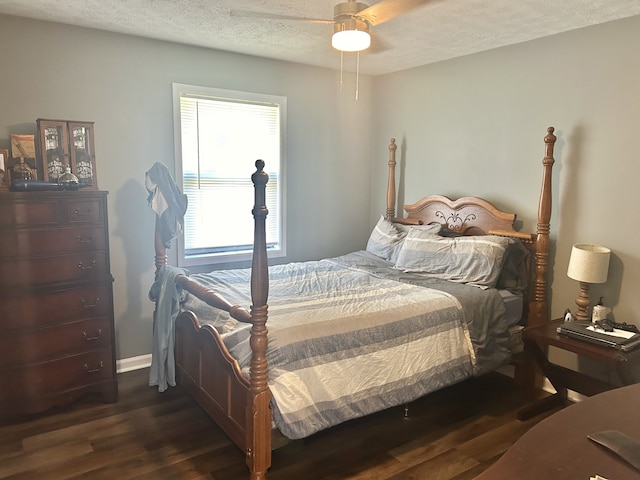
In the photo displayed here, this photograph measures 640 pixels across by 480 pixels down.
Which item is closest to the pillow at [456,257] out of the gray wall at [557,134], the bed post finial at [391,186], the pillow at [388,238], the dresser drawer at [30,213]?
the pillow at [388,238]

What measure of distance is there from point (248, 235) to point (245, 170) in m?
0.58

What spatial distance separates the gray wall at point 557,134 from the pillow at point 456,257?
445 mm

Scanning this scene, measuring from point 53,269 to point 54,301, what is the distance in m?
0.20

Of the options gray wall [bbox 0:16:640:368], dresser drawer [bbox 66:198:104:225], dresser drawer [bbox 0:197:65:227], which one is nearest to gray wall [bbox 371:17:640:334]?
gray wall [bbox 0:16:640:368]

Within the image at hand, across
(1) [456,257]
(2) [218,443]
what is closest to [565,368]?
(1) [456,257]

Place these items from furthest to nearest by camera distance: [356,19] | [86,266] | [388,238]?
1. [388,238]
2. [86,266]
3. [356,19]

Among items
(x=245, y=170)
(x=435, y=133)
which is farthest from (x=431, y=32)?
(x=245, y=170)

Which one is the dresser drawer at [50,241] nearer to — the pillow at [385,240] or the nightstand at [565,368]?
the pillow at [385,240]

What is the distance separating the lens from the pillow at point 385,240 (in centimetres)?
405

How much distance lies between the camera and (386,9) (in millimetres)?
2250

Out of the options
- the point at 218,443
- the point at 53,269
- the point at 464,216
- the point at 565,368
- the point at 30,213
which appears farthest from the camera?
the point at 464,216

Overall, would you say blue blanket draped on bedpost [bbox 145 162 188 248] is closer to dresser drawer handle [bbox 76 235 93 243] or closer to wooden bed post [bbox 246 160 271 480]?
dresser drawer handle [bbox 76 235 93 243]

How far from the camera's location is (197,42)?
3.55 metres

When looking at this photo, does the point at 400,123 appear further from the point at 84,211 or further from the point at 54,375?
the point at 54,375
